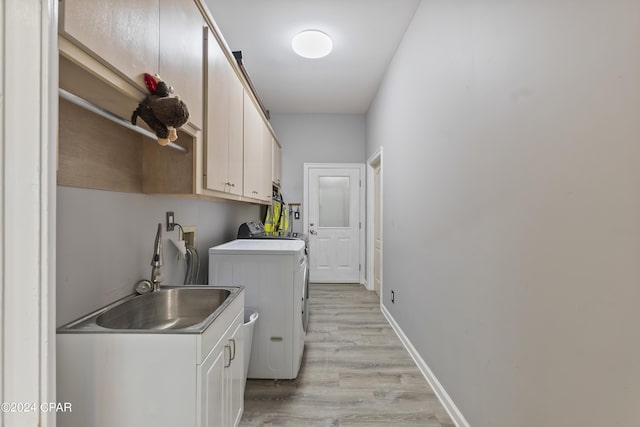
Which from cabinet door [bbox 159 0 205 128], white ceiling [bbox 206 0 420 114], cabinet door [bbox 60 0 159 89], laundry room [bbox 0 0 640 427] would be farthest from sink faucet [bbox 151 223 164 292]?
white ceiling [bbox 206 0 420 114]

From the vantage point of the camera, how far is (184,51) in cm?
131

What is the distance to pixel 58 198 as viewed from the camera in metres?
1.05

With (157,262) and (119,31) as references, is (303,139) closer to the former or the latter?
(157,262)

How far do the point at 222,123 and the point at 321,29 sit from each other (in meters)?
1.50

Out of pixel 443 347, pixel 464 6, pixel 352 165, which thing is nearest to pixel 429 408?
pixel 443 347

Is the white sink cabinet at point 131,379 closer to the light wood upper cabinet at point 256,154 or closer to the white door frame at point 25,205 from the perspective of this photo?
the white door frame at point 25,205

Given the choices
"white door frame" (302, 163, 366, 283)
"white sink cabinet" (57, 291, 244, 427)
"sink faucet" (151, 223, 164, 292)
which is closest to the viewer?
"white sink cabinet" (57, 291, 244, 427)

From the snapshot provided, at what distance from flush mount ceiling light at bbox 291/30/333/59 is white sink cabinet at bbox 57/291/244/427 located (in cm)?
259

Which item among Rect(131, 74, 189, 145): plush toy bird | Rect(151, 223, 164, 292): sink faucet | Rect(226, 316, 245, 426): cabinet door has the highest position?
Rect(131, 74, 189, 145): plush toy bird

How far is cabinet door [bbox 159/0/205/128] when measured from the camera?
1151mm

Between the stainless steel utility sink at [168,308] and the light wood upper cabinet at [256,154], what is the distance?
1.00 meters

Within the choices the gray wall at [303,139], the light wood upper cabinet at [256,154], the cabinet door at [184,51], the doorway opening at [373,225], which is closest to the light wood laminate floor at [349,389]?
the light wood upper cabinet at [256,154]

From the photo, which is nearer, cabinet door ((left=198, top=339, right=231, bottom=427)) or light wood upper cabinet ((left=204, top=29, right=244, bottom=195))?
cabinet door ((left=198, top=339, right=231, bottom=427))

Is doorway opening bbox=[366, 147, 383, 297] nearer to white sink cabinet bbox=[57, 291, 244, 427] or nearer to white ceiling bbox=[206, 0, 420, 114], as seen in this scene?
white ceiling bbox=[206, 0, 420, 114]
